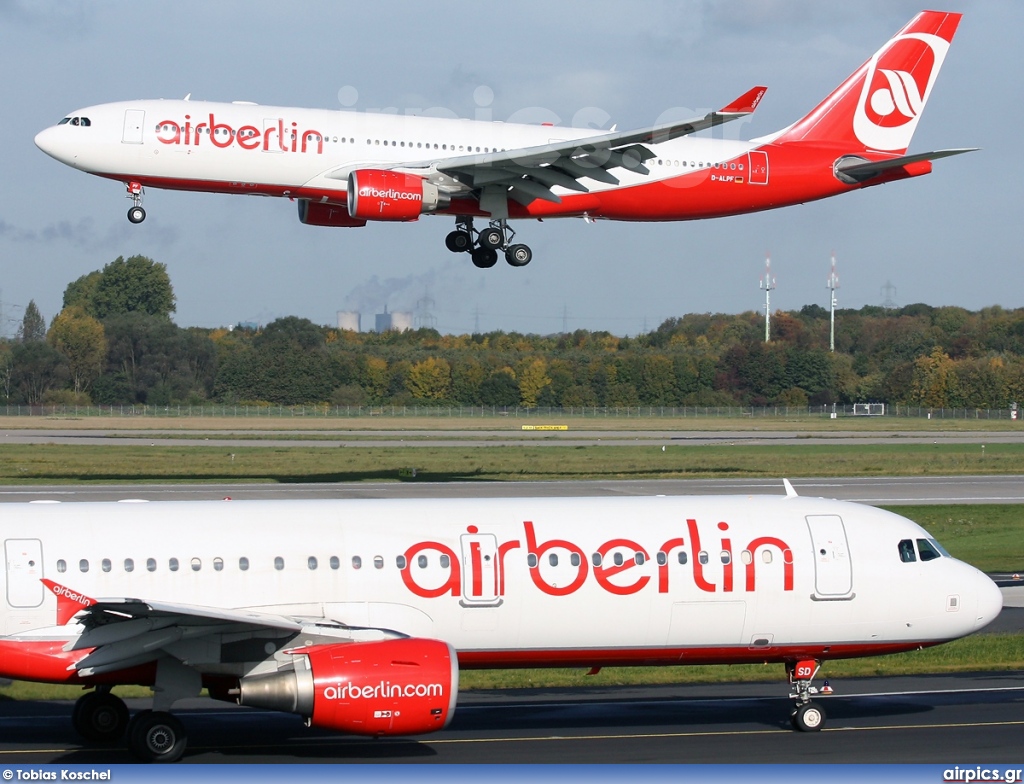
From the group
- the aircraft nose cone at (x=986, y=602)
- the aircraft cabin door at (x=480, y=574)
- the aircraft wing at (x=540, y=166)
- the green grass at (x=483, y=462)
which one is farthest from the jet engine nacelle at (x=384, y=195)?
the aircraft nose cone at (x=986, y=602)

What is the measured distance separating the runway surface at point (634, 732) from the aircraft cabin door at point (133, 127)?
1946 centimetres

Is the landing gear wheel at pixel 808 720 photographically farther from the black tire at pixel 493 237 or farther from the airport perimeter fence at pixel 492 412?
the airport perimeter fence at pixel 492 412

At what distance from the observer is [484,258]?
133ft

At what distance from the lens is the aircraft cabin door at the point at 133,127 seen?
35.3 metres

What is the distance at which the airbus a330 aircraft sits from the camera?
51.8 feet

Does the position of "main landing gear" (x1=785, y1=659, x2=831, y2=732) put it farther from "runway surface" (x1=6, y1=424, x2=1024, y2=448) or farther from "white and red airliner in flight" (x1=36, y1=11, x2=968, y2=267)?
"runway surface" (x1=6, y1=424, x2=1024, y2=448)

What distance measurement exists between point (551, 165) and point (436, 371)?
9102cm

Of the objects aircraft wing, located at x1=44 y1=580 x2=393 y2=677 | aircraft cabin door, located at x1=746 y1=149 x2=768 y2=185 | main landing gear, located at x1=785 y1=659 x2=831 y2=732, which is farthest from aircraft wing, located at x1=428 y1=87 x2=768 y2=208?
aircraft wing, located at x1=44 y1=580 x2=393 y2=677

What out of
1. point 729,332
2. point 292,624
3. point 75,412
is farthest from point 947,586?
point 729,332

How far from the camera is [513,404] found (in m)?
128

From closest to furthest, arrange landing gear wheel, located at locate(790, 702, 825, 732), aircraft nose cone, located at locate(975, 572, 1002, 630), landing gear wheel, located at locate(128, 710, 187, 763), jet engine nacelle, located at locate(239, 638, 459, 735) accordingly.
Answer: jet engine nacelle, located at locate(239, 638, 459, 735), landing gear wheel, located at locate(128, 710, 187, 763), landing gear wheel, located at locate(790, 702, 825, 732), aircraft nose cone, located at locate(975, 572, 1002, 630)

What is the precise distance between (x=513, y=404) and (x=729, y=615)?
362ft

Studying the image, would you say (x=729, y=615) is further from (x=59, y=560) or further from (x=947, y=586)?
(x=59, y=560)

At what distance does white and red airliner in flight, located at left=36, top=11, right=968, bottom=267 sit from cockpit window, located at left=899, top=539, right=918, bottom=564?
55.6 ft
